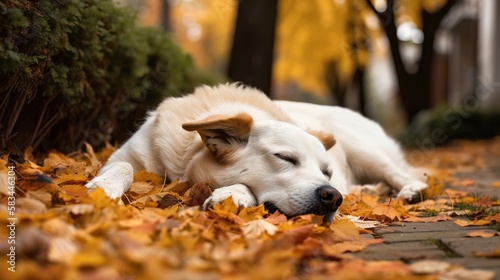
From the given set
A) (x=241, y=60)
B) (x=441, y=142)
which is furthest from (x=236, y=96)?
(x=441, y=142)

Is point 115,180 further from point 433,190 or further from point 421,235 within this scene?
point 433,190

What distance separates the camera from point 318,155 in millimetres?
3803

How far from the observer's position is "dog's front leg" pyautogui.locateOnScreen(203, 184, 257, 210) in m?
3.37

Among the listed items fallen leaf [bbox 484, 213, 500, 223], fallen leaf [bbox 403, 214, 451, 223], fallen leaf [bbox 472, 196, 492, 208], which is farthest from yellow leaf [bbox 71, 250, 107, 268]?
fallen leaf [bbox 472, 196, 492, 208]

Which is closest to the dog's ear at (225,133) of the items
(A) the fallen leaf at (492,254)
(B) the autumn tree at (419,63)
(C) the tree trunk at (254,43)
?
Answer: (A) the fallen leaf at (492,254)

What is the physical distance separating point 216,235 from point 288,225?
0.41 metres

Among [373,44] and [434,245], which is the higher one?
[373,44]

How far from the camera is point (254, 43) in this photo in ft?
30.1

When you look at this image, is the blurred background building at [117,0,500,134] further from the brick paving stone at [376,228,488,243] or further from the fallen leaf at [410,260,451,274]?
the fallen leaf at [410,260,451,274]

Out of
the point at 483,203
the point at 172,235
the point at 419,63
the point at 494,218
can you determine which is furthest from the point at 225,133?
the point at 419,63

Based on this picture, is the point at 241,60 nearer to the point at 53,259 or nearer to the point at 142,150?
the point at 142,150

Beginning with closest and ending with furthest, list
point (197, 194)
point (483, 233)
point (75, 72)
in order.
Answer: point (483, 233) < point (197, 194) < point (75, 72)

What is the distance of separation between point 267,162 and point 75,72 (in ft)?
6.18

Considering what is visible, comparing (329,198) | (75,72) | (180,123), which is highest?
(75,72)
